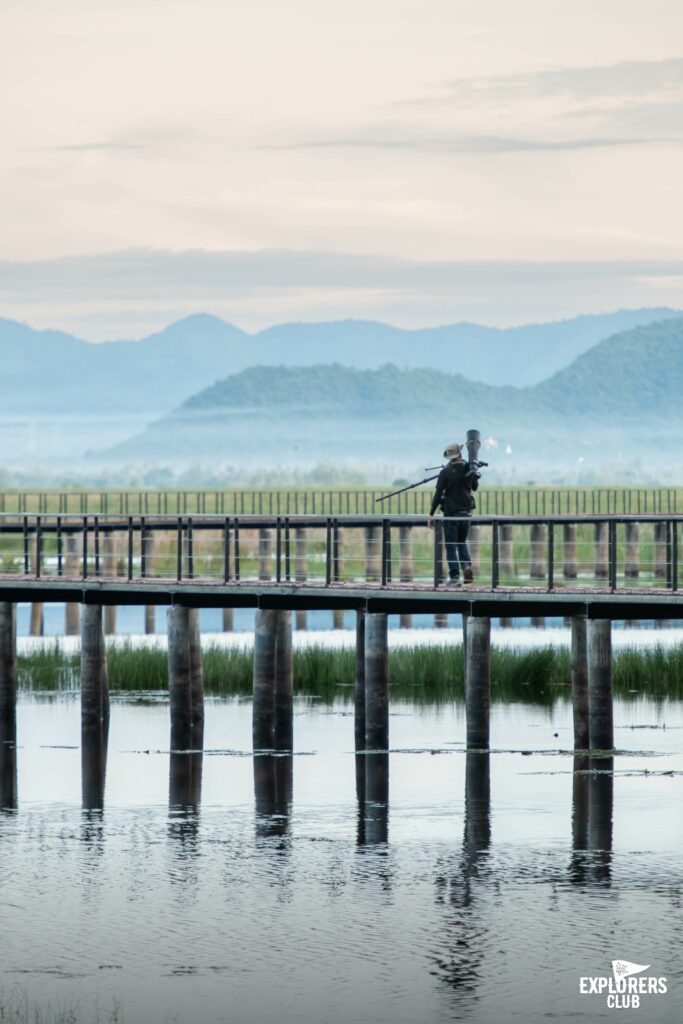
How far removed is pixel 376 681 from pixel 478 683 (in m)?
1.73

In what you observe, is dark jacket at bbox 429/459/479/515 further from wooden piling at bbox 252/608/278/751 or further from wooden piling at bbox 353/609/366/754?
wooden piling at bbox 252/608/278/751

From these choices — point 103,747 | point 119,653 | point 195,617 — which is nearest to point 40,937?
point 103,747

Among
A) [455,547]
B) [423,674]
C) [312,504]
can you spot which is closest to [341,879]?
[455,547]

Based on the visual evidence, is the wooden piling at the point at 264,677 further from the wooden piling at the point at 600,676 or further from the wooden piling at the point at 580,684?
the wooden piling at the point at 600,676

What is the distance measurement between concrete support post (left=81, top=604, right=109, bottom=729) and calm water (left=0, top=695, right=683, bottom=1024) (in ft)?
2.14

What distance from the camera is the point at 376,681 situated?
35281 mm

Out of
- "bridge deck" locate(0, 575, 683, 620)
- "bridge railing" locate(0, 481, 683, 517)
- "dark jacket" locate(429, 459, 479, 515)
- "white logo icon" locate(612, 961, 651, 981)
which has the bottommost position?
"white logo icon" locate(612, 961, 651, 981)

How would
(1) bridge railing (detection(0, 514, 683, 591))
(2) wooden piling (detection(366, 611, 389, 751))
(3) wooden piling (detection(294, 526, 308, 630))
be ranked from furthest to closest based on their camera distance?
1. (3) wooden piling (detection(294, 526, 308, 630))
2. (1) bridge railing (detection(0, 514, 683, 591))
3. (2) wooden piling (detection(366, 611, 389, 751))

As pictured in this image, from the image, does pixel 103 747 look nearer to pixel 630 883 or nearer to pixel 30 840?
pixel 30 840

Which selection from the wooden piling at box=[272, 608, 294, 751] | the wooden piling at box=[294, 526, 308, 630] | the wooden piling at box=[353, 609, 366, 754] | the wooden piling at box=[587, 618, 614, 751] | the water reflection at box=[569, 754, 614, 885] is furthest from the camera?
the wooden piling at box=[294, 526, 308, 630]

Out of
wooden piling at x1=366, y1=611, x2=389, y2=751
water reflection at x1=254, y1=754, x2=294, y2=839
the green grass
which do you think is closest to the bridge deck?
wooden piling at x1=366, y1=611, x2=389, y2=751

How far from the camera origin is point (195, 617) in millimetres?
39094

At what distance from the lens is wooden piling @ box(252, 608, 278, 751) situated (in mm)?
36969

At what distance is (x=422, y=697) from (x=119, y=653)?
24.5ft
